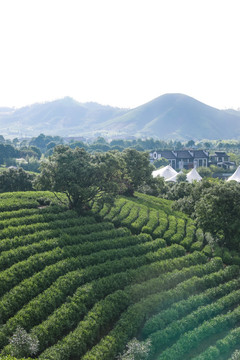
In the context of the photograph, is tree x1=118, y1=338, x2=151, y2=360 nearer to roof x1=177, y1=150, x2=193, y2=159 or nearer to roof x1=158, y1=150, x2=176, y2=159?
roof x1=177, y1=150, x2=193, y2=159

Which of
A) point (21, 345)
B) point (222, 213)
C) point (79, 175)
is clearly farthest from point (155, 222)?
point (21, 345)

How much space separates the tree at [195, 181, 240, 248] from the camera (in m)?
26.3

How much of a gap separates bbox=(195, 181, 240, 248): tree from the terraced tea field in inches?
73.7

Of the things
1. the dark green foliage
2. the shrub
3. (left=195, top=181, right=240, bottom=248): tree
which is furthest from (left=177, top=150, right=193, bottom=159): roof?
the shrub

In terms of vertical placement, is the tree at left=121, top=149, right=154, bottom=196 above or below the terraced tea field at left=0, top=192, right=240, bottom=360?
above

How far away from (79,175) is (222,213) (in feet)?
39.8

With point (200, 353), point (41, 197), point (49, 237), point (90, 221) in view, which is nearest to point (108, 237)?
point (90, 221)

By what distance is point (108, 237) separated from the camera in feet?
82.8

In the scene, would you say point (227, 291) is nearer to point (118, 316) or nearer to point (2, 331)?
point (118, 316)

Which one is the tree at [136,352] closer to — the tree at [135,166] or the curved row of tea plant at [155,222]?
the curved row of tea plant at [155,222]

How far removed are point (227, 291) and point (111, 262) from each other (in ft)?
24.3

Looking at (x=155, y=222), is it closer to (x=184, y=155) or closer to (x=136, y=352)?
(x=136, y=352)

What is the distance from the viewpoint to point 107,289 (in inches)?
734

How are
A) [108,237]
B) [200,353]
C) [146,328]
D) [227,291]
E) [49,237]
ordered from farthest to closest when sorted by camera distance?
[108,237] < [49,237] < [227,291] < [146,328] < [200,353]
